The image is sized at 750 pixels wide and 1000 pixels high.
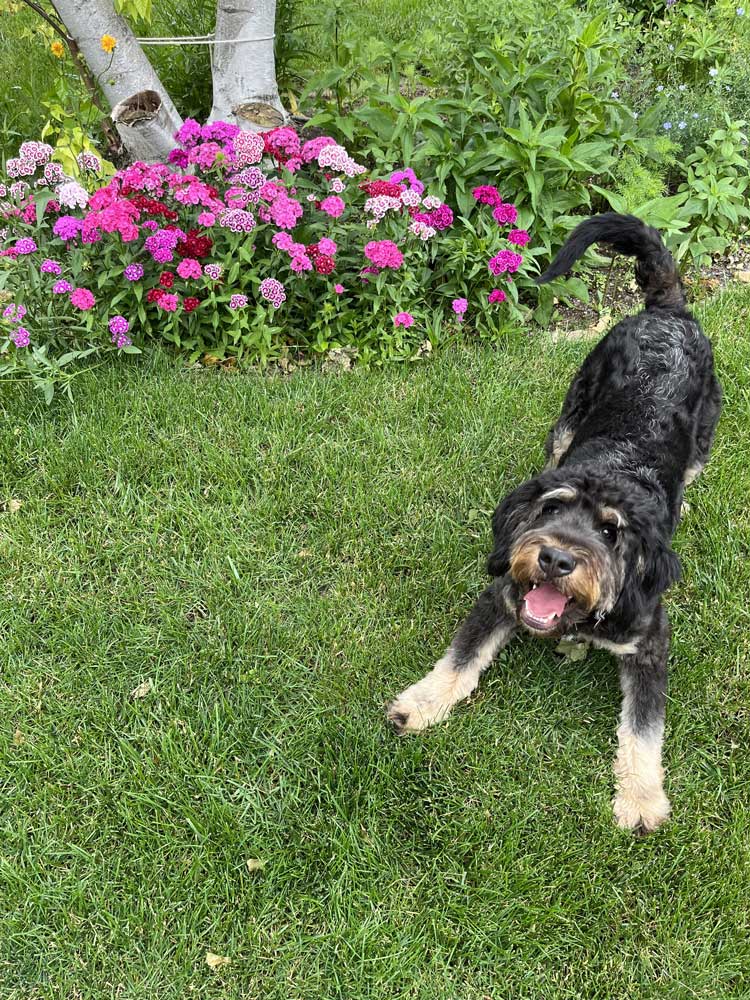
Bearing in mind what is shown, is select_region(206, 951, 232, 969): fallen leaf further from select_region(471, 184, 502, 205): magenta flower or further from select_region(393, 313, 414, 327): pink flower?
select_region(471, 184, 502, 205): magenta flower

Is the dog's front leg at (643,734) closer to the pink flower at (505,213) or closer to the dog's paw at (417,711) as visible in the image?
the dog's paw at (417,711)

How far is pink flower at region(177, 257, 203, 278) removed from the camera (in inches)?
152

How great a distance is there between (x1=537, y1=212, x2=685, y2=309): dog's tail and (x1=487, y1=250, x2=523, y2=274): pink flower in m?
0.77

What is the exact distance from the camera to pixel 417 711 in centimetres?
293

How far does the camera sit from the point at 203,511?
370 centimetres

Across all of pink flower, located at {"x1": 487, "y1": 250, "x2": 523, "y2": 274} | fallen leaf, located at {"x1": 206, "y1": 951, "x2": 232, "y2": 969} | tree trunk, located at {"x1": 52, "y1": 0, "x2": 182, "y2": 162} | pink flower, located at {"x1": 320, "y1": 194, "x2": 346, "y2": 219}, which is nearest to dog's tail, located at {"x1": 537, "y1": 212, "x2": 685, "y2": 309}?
pink flower, located at {"x1": 487, "y1": 250, "x2": 523, "y2": 274}

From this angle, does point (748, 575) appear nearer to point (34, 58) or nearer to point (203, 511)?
point (203, 511)

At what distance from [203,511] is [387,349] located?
1.54 metres

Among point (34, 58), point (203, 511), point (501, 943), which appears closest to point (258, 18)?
point (34, 58)

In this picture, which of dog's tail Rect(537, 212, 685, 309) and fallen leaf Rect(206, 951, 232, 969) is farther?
dog's tail Rect(537, 212, 685, 309)

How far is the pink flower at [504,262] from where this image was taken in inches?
167

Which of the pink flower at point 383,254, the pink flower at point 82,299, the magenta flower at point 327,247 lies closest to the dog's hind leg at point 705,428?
the pink flower at point 383,254

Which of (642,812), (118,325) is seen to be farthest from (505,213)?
(642,812)

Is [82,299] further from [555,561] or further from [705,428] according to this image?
[705,428]
